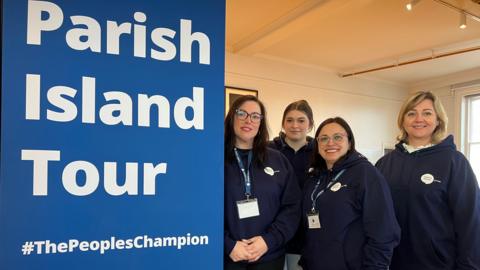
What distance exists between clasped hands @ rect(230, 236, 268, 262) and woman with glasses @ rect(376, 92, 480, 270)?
816 mm

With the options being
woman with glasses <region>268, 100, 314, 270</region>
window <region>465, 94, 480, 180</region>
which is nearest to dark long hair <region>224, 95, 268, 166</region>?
woman with glasses <region>268, 100, 314, 270</region>

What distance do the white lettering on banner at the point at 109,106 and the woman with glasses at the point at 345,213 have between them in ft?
3.18

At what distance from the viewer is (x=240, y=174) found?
1809 millimetres

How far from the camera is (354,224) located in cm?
184

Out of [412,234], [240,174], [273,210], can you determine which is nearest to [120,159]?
[240,174]

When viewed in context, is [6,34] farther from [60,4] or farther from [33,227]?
[33,227]

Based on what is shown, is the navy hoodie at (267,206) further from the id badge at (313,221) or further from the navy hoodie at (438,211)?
the navy hoodie at (438,211)

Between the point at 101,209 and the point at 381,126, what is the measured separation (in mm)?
7442

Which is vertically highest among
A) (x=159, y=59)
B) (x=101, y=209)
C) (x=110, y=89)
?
(x=159, y=59)

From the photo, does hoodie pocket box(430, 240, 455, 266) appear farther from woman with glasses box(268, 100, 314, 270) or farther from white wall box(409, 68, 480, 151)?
white wall box(409, 68, 480, 151)

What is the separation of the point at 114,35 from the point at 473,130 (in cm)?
771

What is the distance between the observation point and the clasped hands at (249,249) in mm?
1658

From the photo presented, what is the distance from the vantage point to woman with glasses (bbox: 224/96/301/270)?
1716 mm

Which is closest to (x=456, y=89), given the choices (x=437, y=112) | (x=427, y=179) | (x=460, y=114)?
(x=460, y=114)
